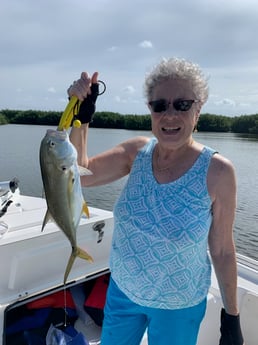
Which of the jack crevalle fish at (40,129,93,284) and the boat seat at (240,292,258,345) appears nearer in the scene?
the jack crevalle fish at (40,129,93,284)

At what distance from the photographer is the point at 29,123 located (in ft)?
124

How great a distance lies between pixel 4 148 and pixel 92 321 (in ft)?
60.6

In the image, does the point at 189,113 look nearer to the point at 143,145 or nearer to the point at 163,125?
the point at 163,125

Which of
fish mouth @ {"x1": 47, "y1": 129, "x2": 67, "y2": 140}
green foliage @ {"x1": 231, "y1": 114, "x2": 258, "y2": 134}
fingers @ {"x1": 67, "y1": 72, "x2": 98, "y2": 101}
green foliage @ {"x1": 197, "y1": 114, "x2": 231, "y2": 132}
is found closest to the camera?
fish mouth @ {"x1": 47, "y1": 129, "x2": 67, "y2": 140}

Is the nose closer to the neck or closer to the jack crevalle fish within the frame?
the neck

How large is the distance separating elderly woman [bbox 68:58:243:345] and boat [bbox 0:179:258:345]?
72 cm

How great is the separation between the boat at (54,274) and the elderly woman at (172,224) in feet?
2.37

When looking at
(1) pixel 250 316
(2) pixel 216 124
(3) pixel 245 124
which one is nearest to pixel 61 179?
(1) pixel 250 316

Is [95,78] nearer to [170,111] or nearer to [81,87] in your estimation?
[81,87]

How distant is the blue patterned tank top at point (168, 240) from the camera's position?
1.67m

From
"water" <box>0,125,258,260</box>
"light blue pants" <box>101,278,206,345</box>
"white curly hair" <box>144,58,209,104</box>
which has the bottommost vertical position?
"water" <box>0,125,258,260</box>

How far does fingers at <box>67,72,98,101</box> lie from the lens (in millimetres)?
1606

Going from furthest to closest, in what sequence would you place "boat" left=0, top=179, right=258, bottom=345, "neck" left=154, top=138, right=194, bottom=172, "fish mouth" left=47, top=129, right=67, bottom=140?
"boat" left=0, top=179, right=258, bottom=345
"neck" left=154, top=138, right=194, bottom=172
"fish mouth" left=47, top=129, right=67, bottom=140

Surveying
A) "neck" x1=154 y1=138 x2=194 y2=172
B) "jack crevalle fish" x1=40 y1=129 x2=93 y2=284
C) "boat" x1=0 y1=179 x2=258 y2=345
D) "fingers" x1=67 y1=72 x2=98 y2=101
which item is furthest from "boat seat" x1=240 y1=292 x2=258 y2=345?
"fingers" x1=67 y1=72 x2=98 y2=101
